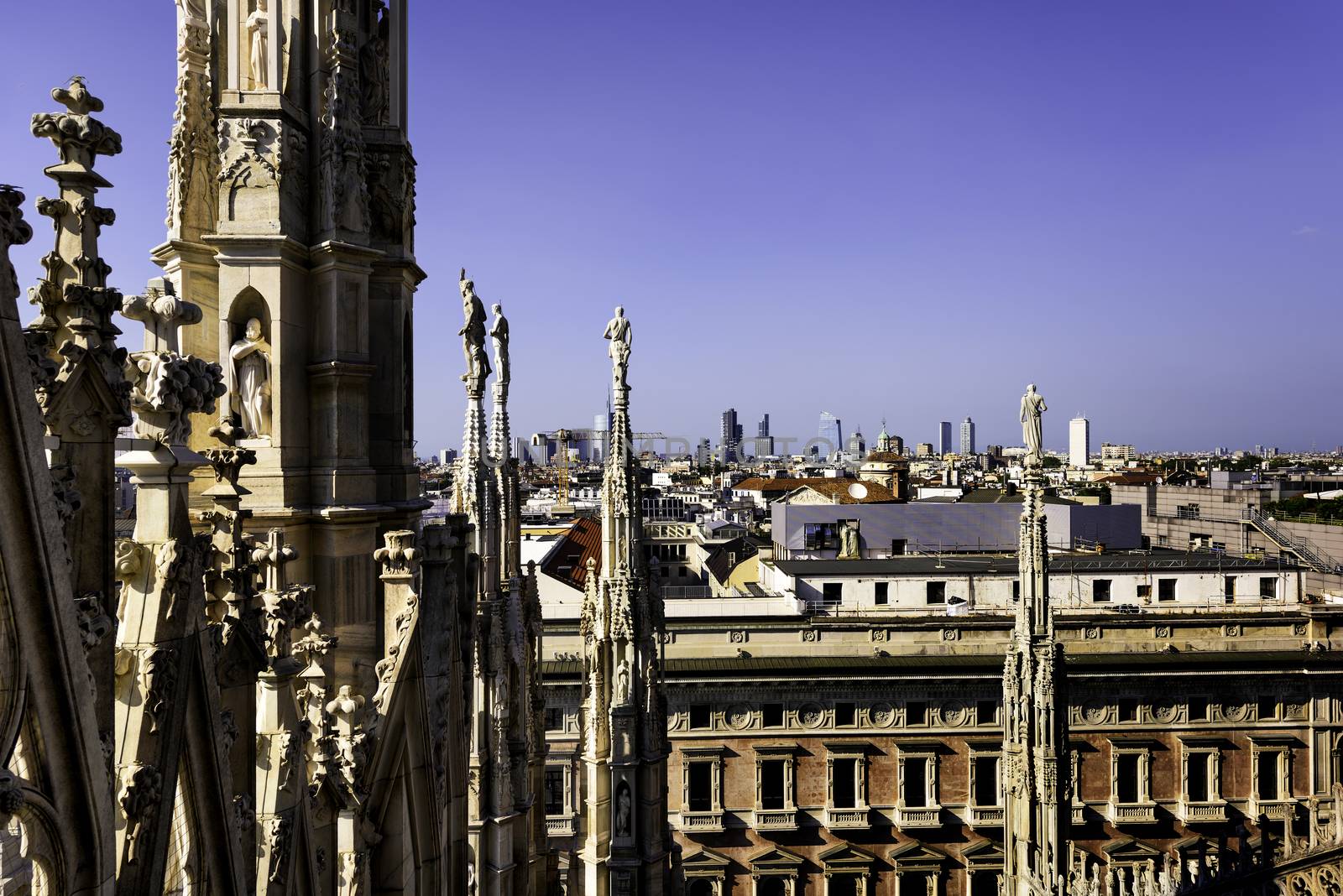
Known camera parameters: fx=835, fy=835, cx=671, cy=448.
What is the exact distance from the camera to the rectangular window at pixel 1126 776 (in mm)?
27359

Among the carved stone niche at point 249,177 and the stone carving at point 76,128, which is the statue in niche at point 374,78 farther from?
the stone carving at point 76,128

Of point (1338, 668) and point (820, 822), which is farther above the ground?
point (1338, 668)

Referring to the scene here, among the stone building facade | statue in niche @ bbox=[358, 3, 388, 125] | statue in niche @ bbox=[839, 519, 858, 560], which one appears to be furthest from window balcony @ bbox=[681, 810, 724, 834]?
statue in niche @ bbox=[358, 3, 388, 125]

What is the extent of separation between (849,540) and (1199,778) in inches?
701

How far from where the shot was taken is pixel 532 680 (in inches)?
530

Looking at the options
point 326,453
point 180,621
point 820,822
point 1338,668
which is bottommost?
point 820,822

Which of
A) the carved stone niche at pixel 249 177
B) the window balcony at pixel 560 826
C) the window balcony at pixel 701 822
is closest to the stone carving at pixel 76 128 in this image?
the carved stone niche at pixel 249 177

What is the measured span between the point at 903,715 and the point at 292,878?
1046 inches

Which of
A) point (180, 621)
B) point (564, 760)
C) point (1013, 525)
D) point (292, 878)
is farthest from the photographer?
point (1013, 525)

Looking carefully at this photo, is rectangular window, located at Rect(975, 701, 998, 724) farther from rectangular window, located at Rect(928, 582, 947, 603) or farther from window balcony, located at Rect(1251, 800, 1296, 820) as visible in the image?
window balcony, located at Rect(1251, 800, 1296, 820)

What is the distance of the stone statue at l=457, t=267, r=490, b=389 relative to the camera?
11.4 meters

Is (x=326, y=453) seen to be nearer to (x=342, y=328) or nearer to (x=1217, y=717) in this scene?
(x=342, y=328)

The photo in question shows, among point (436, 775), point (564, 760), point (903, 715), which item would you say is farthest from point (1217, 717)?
point (436, 775)

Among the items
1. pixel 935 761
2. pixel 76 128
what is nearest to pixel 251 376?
pixel 76 128
